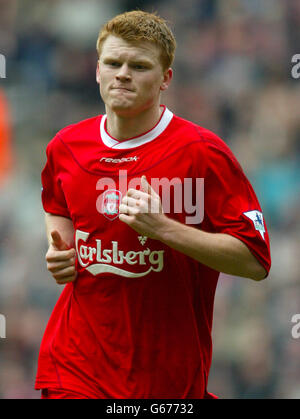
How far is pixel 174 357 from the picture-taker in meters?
4.20

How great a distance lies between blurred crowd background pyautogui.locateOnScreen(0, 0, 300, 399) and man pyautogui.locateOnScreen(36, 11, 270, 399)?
3469 millimetres

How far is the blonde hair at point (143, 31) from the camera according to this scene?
4.13 metres

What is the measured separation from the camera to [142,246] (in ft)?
13.5

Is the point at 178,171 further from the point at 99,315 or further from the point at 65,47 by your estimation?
the point at 65,47

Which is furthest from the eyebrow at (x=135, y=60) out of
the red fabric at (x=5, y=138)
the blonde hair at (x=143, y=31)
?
the red fabric at (x=5, y=138)

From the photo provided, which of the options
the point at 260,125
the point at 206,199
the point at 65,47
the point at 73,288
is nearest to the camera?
the point at 206,199

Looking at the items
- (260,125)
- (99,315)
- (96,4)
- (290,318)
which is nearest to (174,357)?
(99,315)

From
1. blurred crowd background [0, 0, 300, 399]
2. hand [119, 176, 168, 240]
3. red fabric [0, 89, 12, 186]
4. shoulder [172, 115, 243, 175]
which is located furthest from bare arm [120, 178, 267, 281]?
red fabric [0, 89, 12, 186]

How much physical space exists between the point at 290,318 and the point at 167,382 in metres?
3.72

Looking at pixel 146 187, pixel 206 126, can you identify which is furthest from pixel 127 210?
pixel 206 126

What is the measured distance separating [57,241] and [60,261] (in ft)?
0.35

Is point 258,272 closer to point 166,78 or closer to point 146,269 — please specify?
point 146,269

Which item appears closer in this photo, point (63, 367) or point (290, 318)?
point (63, 367)

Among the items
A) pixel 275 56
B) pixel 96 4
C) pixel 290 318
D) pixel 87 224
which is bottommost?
pixel 290 318
